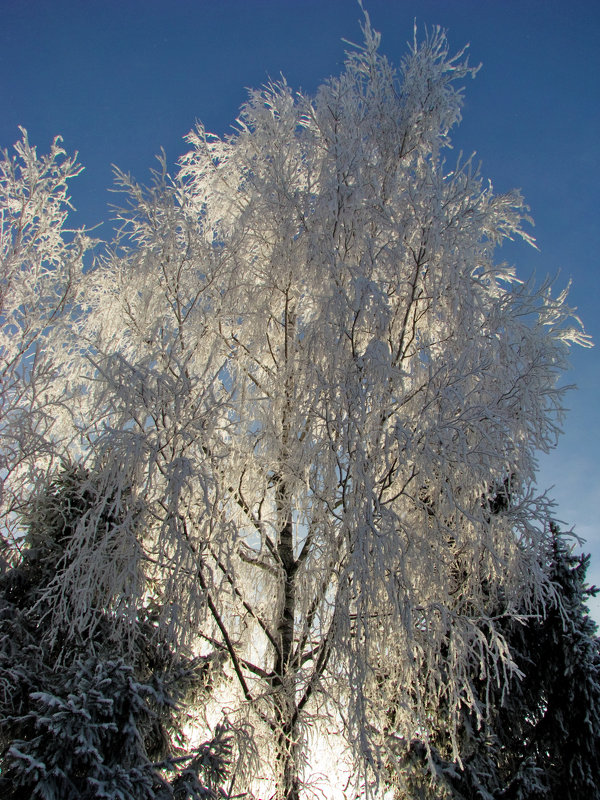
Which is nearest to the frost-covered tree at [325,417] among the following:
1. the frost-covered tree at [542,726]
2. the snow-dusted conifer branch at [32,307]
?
the snow-dusted conifer branch at [32,307]

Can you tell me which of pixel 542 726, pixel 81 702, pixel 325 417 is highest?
pixel 325 417

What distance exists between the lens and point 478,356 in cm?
450

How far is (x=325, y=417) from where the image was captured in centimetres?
427

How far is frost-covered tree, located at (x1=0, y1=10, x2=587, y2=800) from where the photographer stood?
3.83 meters

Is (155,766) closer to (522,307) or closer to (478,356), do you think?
(478,356)

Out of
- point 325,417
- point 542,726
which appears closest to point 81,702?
point 325,417

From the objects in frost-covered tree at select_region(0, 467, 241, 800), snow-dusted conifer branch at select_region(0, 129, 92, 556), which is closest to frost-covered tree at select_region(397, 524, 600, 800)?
frost-covered tree at select_region(0, 467, 241, 800)

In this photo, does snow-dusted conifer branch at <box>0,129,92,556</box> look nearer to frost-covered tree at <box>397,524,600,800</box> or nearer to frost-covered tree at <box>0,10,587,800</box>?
frost-covered tree at <box>0,10,587,800</box>

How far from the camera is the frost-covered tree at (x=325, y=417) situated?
3.83m

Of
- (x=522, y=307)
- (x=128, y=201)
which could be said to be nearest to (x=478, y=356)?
(x=522, y=307)

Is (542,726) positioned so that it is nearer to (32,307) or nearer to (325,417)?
(325,417)

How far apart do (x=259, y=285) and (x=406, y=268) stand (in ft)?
4.84

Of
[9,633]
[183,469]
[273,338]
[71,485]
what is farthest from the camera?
[273,338]

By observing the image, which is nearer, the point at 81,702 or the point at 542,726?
the point at 81,702
